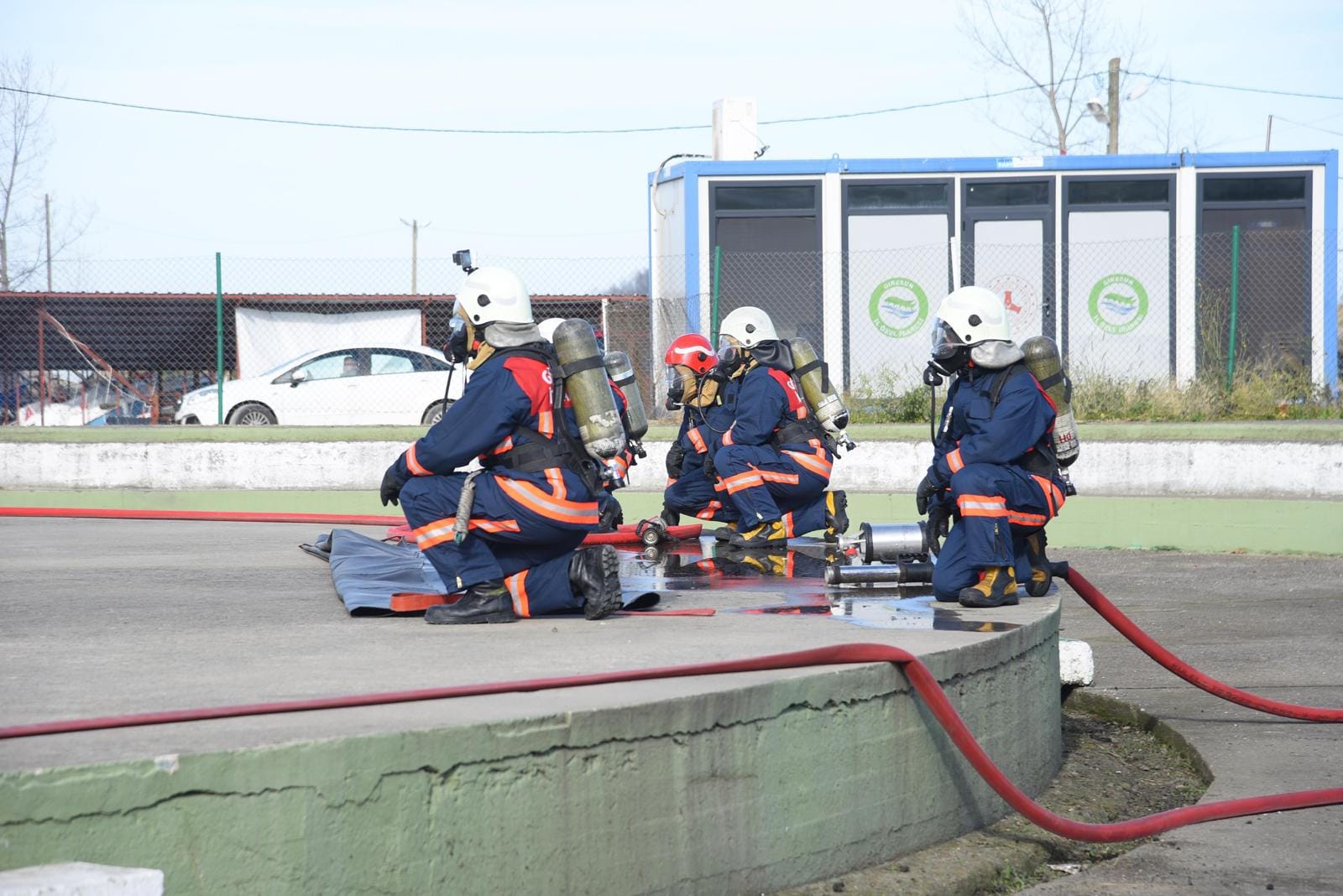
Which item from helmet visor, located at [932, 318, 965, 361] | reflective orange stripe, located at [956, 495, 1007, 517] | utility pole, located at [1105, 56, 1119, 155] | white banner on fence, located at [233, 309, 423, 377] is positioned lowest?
reflective orange stripe, located at [956, 495, 1007, 517]

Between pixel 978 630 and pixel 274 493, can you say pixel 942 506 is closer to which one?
pixel 978 630

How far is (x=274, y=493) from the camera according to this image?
12.5m

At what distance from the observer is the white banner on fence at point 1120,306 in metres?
16.3

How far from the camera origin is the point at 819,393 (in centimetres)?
867

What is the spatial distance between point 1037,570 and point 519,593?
221cm

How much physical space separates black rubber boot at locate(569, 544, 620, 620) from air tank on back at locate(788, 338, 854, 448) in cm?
347

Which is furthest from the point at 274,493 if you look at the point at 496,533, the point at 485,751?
the point at 485,751

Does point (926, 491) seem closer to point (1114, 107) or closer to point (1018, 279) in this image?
point (1018, 279)

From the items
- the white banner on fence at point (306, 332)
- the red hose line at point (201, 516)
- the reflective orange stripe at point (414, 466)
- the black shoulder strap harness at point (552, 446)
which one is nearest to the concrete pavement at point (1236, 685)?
the black shoulder strap harness at point (552, 446)

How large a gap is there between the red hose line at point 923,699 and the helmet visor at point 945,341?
2355mm

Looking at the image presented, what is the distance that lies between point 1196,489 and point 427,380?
30.5 feet

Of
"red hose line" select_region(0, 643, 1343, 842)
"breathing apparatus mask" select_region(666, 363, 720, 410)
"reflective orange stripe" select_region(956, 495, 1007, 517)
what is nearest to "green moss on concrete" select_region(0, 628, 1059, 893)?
"red hose line" select_region(0, 643, 1343, 842)

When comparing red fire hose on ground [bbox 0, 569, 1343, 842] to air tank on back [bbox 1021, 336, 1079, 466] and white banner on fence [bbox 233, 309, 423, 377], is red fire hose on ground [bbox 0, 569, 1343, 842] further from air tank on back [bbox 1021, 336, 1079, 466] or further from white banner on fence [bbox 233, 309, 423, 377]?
white banner on fence [bbox 233, 309, 423, 377]

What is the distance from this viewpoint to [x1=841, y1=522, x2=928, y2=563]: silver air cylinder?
→ 21.5ft
